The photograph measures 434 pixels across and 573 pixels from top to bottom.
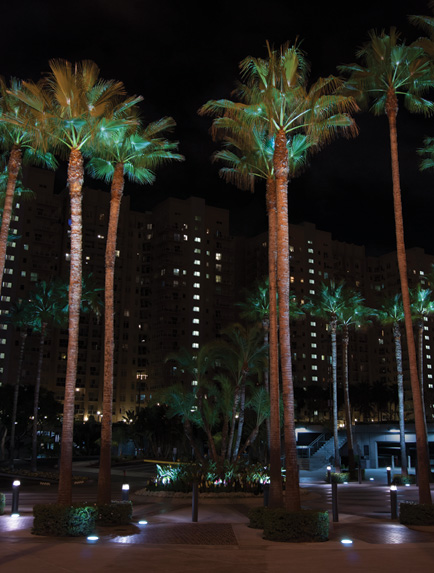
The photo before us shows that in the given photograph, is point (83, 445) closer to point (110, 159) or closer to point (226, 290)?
point (226, 290)

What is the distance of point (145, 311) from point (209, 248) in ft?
74.8

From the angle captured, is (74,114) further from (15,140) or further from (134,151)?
(15,140)

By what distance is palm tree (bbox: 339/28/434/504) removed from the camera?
2116 centimetres

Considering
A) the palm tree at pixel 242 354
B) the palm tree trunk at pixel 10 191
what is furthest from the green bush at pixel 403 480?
the palm tree trunk at pixel 10 191

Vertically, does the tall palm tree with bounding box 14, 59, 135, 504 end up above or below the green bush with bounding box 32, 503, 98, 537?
above

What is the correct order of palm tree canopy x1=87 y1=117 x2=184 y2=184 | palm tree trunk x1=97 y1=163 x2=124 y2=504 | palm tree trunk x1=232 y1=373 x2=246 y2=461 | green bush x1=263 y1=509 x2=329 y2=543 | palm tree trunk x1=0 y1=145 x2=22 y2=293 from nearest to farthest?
green bush x1=263 y1=509 x2=329 y2=543, palm tree trunk x1=97 y1=163 x2=124 y2=504, palm tree canopy x1=87 y1=117 x2=184 y2=184, palm tree trunk x1=0 y1=145 x2=22 y2=293, palm tree trunk x1=232 y1=373 x2=246 y2=461

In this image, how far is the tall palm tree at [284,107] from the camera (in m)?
18.7

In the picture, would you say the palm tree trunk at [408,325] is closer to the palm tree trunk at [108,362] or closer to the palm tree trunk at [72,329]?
the palm tree trunk at [108,362]

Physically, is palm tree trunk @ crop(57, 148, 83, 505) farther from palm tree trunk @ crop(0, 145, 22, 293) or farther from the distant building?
the distant building

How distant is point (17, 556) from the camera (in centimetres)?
1170

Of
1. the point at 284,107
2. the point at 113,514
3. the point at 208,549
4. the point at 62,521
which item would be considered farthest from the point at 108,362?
the point at 284,107

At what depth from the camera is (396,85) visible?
22.9 m

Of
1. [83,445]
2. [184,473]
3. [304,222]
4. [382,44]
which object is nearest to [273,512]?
[184,473]

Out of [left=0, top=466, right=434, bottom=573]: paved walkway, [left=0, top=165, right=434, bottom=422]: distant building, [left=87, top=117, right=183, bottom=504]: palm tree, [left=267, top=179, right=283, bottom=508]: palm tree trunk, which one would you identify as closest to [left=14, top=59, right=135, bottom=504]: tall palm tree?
[left=87, top=117, right=183, bottom=504]: palm tree
